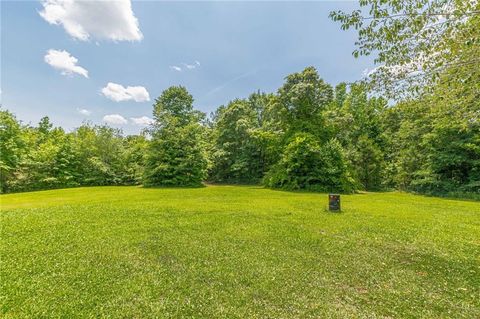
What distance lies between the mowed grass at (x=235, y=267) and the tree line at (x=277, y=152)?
487 inches

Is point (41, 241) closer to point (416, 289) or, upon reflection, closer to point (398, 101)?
point (416, 289)

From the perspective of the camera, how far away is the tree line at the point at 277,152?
792 inches

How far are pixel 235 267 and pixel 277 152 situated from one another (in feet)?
66.7

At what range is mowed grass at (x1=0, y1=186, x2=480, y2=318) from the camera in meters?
3.51

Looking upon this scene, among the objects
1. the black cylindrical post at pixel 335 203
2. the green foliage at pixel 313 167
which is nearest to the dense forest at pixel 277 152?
the green foliage at pixel 313 167

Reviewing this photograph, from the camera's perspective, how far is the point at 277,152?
24.6m

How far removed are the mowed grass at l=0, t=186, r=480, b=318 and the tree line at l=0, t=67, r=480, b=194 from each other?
12379 millimetres

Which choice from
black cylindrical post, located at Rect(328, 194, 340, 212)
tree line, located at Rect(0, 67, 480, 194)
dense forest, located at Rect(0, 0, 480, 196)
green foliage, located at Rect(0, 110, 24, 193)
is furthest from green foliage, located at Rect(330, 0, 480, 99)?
green foliage, located at Rect(0, 110, 24, 193)

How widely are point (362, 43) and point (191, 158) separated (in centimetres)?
1977

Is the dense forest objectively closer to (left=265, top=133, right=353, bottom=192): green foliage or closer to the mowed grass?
(left=265, top=133, right=353, bottom=192): green foliage

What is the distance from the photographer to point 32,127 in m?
36.8

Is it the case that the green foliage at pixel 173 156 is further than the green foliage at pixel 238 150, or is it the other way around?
the green foliage at pixel 238 150

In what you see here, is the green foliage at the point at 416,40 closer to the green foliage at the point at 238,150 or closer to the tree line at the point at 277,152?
the tree line at the point at 277,152

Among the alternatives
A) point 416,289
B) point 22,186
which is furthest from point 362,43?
point 22,186
